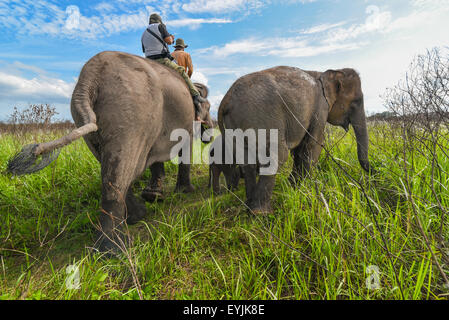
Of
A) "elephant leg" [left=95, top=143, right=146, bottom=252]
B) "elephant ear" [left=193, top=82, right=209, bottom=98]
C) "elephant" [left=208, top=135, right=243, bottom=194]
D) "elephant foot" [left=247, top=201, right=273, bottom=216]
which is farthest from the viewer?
"elephant ear" [left=193, top=82, right=209, bottom=98]

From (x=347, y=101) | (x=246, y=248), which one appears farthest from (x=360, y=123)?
(x=246, y=248)

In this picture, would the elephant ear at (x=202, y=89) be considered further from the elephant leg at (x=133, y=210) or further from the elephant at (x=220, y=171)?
the elephant leg at (x=133, y=210)

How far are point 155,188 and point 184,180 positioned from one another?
534 mm

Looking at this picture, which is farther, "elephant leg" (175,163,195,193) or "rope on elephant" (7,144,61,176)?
"elephant leg" (175,163,195,193)

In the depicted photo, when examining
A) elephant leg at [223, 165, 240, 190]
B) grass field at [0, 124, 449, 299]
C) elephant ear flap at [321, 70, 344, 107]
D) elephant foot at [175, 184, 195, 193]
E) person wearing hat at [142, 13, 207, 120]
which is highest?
person wearing hat at [142, 13, 207, 120]

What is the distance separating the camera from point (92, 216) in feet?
9.84

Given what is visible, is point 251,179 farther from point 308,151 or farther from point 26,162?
point 26,162

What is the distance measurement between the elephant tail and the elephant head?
9.81 ft

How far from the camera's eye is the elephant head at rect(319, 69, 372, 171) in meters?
3.56

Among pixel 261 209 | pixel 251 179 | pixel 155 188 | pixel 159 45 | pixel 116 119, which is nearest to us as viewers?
pixel 116 119

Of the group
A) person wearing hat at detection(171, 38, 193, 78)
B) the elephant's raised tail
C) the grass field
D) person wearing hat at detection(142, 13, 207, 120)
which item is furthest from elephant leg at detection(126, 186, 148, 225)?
person wearing hat at detection(171, 38, 193, 78)

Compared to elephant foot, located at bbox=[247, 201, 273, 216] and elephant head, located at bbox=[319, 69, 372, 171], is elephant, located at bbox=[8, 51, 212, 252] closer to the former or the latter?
elephant foot, located at bbox=[247, 201, 273, 216]

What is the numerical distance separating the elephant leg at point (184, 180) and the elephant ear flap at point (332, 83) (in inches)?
94.6

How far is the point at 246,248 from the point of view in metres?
2.25
